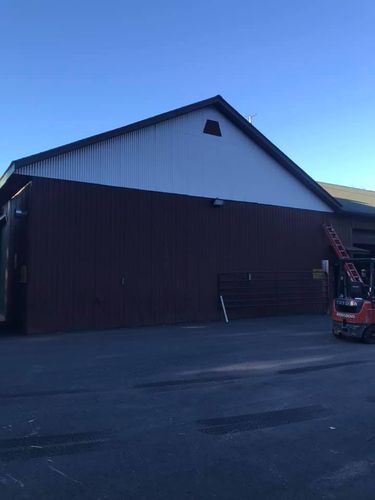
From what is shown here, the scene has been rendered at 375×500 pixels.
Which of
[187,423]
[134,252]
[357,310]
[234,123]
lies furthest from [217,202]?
[187,423]

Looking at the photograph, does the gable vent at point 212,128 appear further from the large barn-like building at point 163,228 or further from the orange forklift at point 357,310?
the orange forklift at point 357,310

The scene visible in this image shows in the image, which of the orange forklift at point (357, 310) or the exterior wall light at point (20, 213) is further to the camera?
the exterior wall light at point (20, 213)

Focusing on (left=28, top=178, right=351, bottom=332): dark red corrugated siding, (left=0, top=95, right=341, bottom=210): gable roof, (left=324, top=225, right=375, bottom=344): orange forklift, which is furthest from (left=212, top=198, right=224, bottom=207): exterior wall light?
(left=324, top=225, right=375, bottom=344): orange forklift

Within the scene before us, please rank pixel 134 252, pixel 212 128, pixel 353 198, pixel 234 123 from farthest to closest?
pixel 353 198 < pixel 234 123 < pixel 212 128 < pixel 134 252

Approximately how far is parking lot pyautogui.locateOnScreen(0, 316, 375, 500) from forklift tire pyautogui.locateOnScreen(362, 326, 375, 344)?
93 cm

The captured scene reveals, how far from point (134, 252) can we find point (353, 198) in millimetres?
17234

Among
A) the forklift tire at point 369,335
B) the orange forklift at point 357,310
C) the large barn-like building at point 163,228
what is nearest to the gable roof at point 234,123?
the large barn-like building at point 163,228

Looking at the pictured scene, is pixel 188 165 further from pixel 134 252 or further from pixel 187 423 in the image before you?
pixel 187 423

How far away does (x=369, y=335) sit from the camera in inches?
558

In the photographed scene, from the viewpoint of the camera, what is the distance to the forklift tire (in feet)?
46.3

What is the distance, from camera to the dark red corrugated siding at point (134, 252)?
16859mm

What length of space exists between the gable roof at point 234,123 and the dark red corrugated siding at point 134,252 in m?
0.97

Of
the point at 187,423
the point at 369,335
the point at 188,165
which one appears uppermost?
the point at 188,165

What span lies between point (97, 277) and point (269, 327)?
6540 mm
